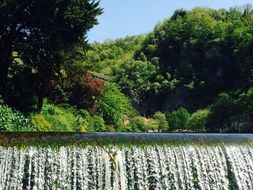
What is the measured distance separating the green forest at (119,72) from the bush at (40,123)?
0.07 m

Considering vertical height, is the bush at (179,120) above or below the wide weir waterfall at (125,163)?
above

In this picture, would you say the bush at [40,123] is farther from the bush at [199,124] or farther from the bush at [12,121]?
the bush at [199,124]

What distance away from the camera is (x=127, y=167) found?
817 inches

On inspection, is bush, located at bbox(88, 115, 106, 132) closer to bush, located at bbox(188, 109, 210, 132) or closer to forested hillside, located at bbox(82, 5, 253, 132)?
bush, located at bbox(188, 109, 210, 132)

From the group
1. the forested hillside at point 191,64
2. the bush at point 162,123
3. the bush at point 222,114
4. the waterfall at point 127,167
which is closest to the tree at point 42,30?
the waterfall at point 127,167

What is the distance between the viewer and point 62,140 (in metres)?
20.6

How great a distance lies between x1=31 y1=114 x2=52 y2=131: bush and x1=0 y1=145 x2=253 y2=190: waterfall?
10281 millimetres

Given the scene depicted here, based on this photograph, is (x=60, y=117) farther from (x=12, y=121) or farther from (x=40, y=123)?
(x=12, y=121)

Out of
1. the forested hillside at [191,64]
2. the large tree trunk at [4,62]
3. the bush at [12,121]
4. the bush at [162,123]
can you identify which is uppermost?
the forested hillside at [191,64]

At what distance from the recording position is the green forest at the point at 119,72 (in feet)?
103

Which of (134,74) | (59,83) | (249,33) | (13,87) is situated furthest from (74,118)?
(134,74)

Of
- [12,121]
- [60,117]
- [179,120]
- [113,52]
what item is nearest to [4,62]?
[60,117]

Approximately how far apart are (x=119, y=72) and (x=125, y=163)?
3007 inches

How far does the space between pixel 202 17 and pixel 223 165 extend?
3254 inches
